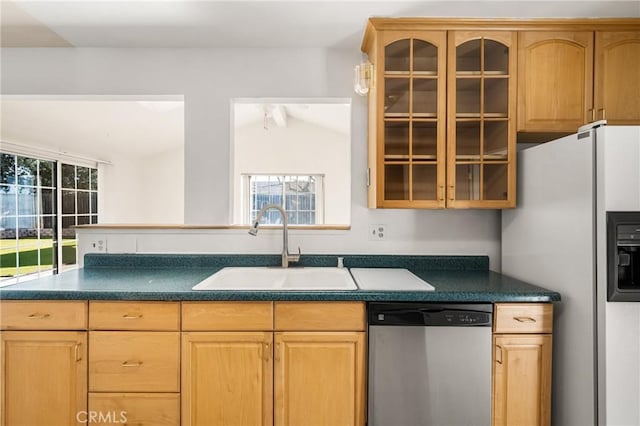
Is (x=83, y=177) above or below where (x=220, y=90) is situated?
below

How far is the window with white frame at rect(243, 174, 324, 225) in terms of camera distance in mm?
6191

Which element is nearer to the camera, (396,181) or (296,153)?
(396,181)

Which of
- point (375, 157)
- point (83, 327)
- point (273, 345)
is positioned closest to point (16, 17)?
point (83, 327)

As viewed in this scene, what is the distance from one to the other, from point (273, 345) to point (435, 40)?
5.37 feet

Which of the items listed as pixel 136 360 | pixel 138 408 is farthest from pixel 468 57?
pixel 138 408

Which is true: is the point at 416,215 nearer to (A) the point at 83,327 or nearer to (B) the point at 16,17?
(A) the point at 83,327

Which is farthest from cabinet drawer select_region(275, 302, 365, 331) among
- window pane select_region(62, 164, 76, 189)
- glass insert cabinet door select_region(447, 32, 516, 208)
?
window pane select_region(62, 164, 76, 189)

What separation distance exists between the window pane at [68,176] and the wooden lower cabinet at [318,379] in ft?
11.8

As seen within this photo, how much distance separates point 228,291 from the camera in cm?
160

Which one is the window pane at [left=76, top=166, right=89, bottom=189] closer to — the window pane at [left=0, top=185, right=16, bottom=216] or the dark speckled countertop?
the window pane at [left=0, top=185, right=16, bottom=216]

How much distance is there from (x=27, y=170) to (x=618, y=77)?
14.6 feet

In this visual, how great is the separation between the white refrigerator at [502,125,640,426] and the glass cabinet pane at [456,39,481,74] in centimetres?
53

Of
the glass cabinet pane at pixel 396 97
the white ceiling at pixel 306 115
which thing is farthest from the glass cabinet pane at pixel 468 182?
the white ceiling at pixel 306 115

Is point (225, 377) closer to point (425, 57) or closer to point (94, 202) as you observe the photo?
point (425, 57)
